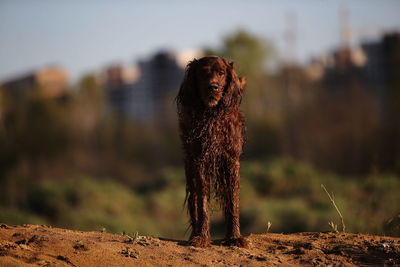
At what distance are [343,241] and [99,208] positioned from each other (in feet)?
75.0

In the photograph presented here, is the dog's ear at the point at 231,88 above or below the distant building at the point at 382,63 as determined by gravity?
below

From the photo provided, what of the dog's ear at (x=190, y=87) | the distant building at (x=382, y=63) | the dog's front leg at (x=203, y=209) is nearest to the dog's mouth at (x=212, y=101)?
the dog's ear at (x=190, y=87)

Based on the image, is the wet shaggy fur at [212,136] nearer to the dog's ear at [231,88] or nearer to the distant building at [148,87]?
the dog's ear at [231,88]

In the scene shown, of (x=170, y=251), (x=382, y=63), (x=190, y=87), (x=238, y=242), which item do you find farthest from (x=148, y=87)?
(x=170, y=251)

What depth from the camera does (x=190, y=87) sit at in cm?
678

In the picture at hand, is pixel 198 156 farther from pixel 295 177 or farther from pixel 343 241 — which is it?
pixel 295 177

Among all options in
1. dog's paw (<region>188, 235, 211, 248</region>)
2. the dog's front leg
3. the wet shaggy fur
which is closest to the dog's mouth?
the wet shaggy fur

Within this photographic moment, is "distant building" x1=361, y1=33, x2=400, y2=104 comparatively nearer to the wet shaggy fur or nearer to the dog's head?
the wet shaggy fur

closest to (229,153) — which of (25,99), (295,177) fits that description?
(295,177)

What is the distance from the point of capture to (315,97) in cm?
4247

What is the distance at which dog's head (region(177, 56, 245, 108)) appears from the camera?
6555 mm

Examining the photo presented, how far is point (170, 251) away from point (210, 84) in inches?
73.6

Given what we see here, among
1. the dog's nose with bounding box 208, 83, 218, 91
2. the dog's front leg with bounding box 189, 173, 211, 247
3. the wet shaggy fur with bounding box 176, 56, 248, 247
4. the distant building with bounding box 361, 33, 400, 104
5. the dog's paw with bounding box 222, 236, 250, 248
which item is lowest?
the dog's paw with bounding box 222, 236, 250, 248

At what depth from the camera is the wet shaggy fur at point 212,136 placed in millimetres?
6648
